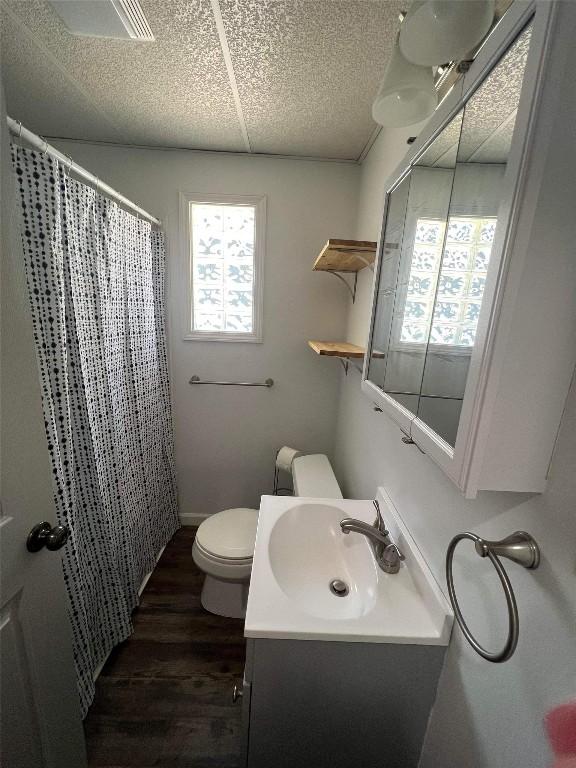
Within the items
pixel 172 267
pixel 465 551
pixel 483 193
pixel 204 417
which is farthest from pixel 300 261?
pixel 465 551

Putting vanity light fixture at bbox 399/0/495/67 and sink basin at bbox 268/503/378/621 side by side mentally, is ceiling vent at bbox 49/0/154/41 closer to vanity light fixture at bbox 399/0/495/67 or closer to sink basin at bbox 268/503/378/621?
vanity light fixture at bbox 399/0/495/67

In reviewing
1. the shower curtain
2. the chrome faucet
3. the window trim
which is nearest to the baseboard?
the shower curtain

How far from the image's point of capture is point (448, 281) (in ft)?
2.15

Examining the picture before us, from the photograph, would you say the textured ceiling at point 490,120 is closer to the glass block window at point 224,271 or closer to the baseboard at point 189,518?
the glass block window at point 224,271

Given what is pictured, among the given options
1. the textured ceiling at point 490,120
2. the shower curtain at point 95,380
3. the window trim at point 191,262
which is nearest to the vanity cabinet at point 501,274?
the textured ceiling at point 490,120

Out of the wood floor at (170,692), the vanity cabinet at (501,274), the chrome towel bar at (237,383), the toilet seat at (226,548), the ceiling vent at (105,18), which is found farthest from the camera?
the chrome towel bar at (237,383)

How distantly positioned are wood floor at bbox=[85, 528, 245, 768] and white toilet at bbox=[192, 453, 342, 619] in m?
0.10

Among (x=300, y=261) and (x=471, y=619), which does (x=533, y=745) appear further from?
(x=300, y=261)

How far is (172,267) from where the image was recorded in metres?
1.88

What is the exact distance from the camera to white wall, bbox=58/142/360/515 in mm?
1752

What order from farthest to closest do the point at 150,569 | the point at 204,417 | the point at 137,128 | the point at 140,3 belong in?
the point at 204,417 < the point at 150,569 < the point at 137,128 < the point at 140,3

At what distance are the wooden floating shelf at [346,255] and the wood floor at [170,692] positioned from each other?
1906 millimetres

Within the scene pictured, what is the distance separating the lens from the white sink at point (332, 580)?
71cm

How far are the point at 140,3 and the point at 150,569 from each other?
8.06 feet
